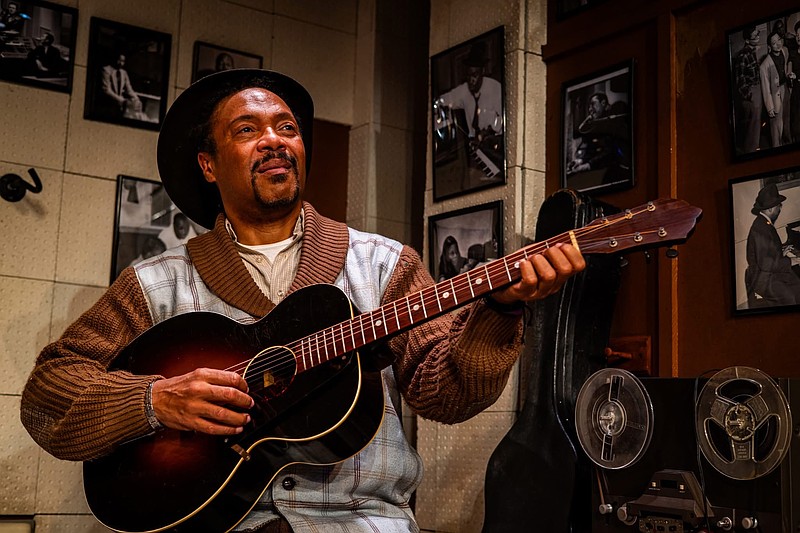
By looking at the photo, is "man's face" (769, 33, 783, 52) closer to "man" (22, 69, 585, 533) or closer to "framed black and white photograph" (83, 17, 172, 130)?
"man" (22, 69, 585, 533)

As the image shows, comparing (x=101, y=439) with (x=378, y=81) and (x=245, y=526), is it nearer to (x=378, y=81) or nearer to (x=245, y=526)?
(x=245, y=526)

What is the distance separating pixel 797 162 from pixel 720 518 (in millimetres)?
1271

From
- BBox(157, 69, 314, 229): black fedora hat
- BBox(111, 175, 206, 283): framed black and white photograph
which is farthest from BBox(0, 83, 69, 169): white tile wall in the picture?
BBox(157, 69, 314, 229): black fedora hat

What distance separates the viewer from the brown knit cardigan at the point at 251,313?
2.15 metres

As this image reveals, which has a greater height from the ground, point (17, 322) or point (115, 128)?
point (115, 128)

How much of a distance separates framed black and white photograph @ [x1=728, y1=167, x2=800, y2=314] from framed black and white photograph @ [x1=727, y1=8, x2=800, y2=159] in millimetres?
124

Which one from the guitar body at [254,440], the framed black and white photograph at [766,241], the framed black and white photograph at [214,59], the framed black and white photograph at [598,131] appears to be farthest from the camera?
the framed black and white photograph at [214,59]

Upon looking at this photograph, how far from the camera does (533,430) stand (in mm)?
3361

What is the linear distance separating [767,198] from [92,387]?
2305 mm

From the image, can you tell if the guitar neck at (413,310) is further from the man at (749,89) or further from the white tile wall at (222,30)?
the white tile wall at (222,30)

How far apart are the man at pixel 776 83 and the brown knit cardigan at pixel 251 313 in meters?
1.47

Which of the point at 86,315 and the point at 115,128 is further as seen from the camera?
the point at 115,128

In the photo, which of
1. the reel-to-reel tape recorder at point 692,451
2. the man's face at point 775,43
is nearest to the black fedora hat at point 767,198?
the man's face at point 775,43

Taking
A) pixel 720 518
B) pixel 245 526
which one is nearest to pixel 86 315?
pixel 245 526
